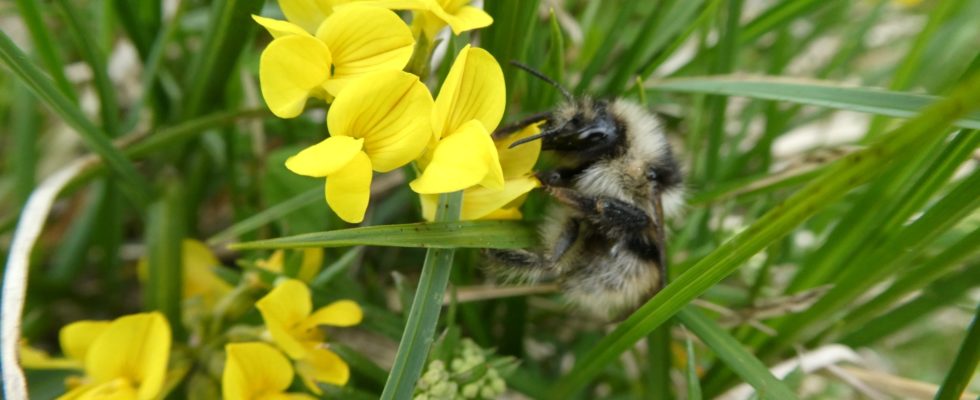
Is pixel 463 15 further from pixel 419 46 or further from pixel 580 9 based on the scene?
pixel 580 9

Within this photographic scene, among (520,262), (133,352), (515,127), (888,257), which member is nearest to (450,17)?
(515,127)

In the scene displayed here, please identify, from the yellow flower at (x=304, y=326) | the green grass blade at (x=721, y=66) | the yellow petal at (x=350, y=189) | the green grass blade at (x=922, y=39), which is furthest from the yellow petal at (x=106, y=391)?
the green grass blade at (x=922, y=39)

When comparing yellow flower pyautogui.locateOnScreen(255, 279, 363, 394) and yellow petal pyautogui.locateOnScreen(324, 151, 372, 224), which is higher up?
yellow petal pyautogui.locateOnScreen(324, 151, 372, 224)

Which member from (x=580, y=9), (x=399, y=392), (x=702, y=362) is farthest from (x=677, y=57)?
(x=399, y=392)

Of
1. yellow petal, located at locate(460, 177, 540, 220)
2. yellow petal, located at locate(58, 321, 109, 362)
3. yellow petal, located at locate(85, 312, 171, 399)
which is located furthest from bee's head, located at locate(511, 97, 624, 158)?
yellow petal, located at locate(58, 321, 109, 362)

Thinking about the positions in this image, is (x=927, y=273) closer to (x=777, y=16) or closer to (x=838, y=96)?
(x=838, y=96)

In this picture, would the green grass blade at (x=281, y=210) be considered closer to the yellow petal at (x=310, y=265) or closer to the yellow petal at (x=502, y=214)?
the yellow petal at (x=310, y=265)

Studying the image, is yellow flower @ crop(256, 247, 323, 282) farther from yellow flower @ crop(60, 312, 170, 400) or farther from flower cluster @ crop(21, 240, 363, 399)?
yellow flower @ crop(60, 312, 170, 400)

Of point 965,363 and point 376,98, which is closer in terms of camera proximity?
point 376,98
